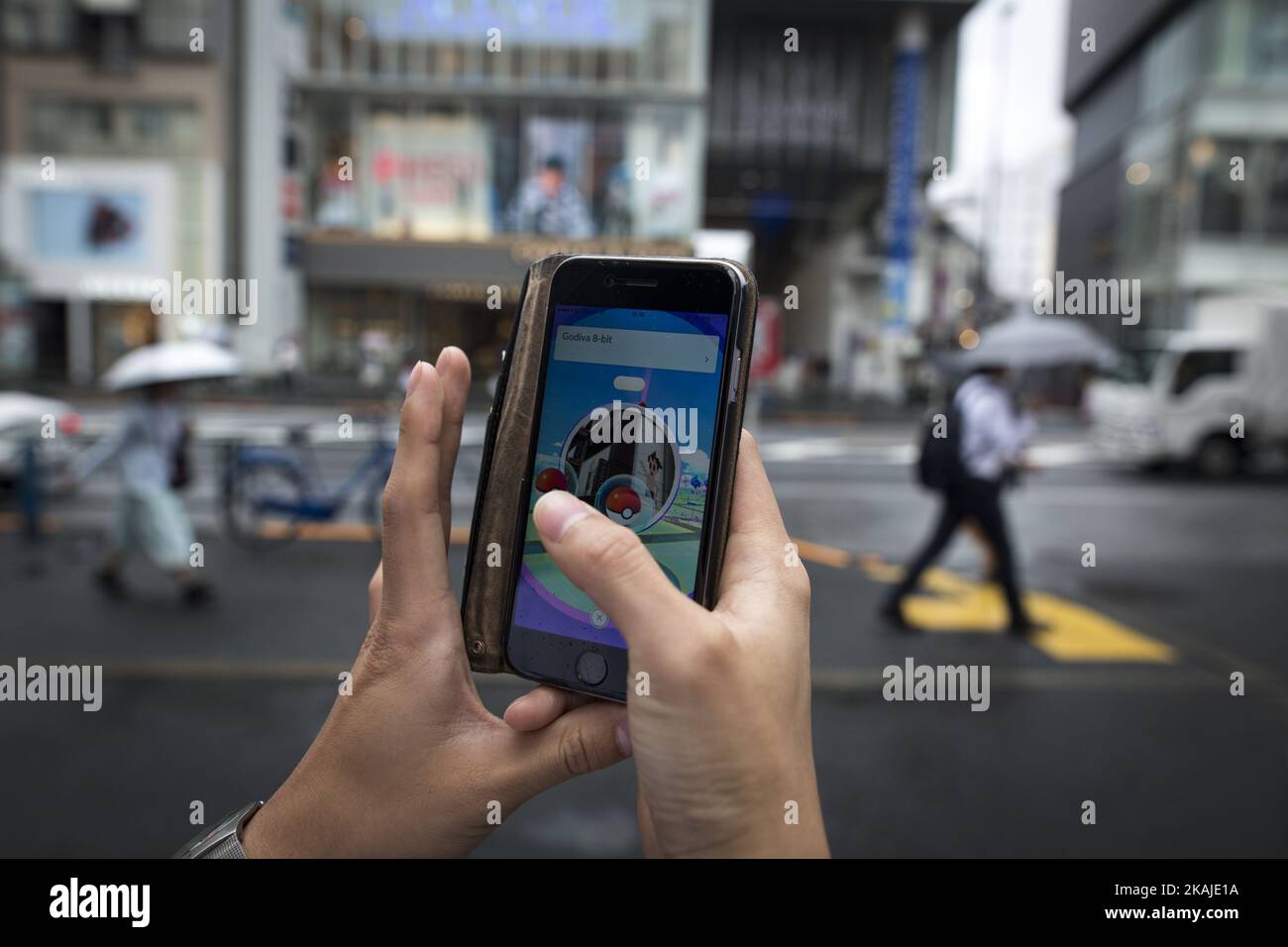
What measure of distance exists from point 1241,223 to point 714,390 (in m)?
27.1

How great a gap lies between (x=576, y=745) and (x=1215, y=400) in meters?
17.0

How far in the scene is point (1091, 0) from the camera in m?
2.60

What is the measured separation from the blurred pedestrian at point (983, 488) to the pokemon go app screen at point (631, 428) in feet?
17.9

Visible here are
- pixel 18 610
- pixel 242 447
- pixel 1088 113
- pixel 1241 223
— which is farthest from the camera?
pixel 1088 113

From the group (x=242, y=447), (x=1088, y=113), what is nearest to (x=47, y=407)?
(x=242, y=447)

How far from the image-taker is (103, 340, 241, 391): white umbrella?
6254 mm

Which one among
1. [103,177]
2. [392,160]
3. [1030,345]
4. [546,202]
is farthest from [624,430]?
[103,177]

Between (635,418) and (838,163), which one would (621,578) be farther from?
(838,163)

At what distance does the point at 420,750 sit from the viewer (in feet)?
3.22

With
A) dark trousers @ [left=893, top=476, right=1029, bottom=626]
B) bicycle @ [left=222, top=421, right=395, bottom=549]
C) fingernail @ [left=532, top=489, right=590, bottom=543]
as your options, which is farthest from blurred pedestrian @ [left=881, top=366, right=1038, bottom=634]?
fingernail @ [left=532, top=489, right=590, bottom=543]

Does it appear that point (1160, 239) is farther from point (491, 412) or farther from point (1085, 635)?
point (491, 412)

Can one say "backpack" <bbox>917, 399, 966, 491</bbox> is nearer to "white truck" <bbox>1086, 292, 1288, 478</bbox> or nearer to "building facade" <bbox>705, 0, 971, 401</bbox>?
"building facade" <bbox>705, 0, 971, 401</bbox>

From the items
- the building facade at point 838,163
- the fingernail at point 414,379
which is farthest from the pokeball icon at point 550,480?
the building facade at point 838,163
